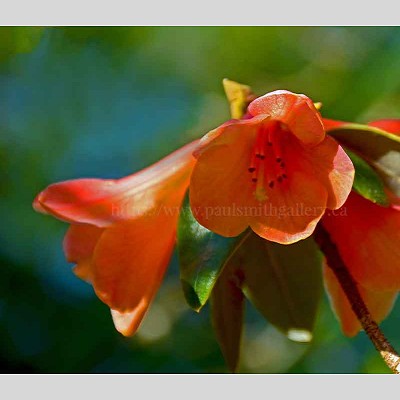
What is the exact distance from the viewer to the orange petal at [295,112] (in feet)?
1.91

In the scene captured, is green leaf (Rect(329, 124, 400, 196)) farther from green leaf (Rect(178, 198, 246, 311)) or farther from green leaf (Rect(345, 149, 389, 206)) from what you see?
green leaf (Rect(178, 198, 246, 311))

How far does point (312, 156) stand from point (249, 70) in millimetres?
1050

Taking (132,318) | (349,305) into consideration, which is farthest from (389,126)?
(132,318)

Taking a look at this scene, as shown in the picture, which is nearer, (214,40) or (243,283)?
(243,283)

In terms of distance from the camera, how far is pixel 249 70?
5.40 ft

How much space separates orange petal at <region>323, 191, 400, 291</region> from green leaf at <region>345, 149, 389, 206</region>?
3 centimetres

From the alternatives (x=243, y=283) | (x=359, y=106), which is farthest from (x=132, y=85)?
(x=243, y=283)

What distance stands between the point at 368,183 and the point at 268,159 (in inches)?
3.5

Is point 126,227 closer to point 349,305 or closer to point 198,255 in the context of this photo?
point 198,255

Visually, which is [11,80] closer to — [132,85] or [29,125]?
[29,125]

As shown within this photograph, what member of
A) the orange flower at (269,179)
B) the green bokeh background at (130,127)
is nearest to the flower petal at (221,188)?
the orange flower at (269,179)

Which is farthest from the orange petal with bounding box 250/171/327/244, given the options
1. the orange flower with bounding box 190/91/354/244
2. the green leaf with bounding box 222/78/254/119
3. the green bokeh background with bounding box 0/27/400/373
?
the green bokeh background with bounding box 0/27/400/373

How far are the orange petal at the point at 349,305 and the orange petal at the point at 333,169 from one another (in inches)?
6.0

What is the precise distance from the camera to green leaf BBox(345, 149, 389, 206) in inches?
→ 23.8
